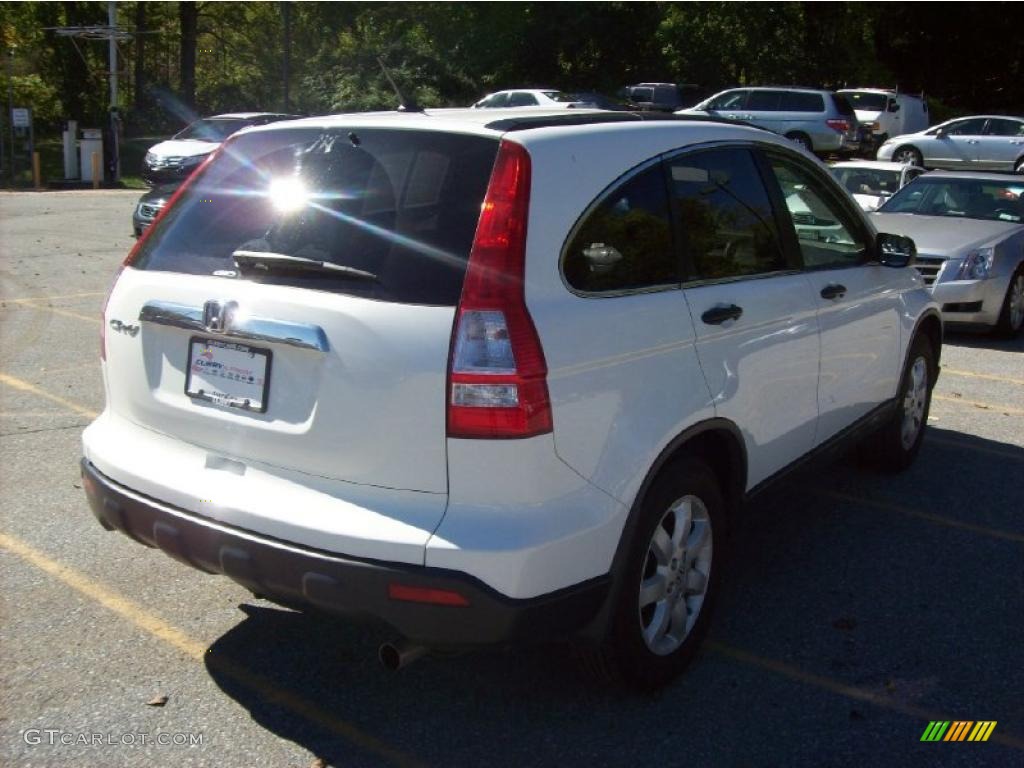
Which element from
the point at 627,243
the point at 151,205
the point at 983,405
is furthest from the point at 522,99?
the point at 627,243

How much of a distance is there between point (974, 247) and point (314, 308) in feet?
28.6

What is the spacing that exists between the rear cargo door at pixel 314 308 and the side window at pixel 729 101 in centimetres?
2672

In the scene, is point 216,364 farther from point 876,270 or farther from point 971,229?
point 971,229

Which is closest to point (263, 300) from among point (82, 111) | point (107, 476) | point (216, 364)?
point (216, 364)

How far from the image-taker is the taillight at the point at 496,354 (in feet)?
9.95

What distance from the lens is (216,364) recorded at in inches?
135

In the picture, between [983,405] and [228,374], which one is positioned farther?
[983,405]

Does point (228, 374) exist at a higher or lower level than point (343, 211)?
lower

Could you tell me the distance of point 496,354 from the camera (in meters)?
3.04

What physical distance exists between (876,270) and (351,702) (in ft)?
10.7

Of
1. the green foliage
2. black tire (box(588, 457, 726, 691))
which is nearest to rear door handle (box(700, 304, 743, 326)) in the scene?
black tire (box(588, 457, 726, 691))

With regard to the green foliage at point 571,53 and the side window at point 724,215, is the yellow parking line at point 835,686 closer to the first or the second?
the side window at point 724,215

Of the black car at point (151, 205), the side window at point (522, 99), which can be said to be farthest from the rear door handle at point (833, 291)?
the side window at point (522, 99)

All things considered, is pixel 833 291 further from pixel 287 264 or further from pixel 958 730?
pixel 287 264
